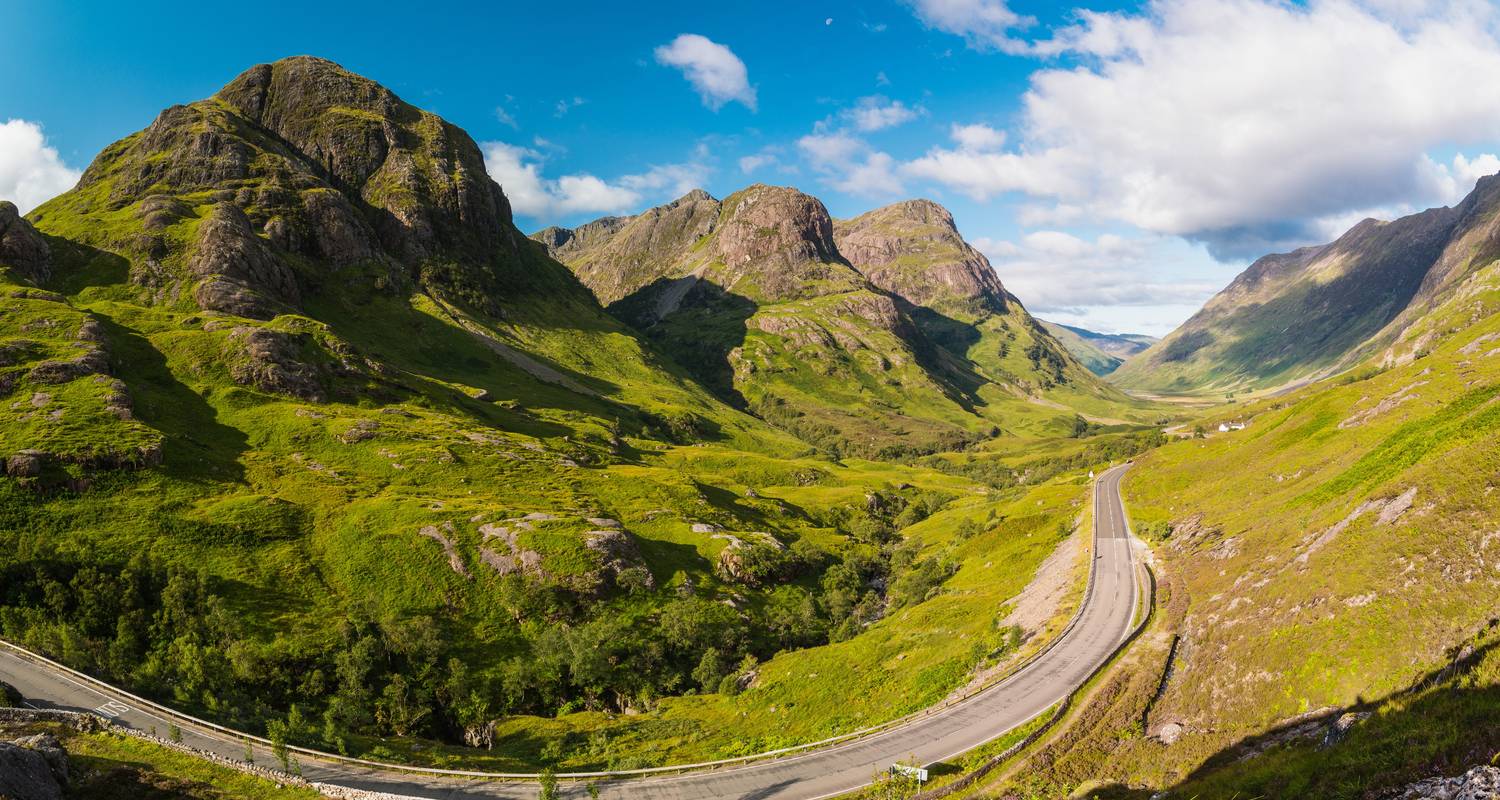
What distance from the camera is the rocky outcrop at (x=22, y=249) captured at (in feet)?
552

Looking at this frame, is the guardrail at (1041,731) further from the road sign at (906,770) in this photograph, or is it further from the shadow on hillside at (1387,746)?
the shadow on hillside at (1387,746)

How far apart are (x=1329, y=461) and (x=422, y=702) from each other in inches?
4554

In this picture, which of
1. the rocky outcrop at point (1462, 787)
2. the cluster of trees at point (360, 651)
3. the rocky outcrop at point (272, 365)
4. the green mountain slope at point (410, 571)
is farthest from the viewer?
the rocky outcrop at point (272, 365)

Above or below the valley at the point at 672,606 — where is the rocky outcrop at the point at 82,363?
above

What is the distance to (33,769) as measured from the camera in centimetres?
2941

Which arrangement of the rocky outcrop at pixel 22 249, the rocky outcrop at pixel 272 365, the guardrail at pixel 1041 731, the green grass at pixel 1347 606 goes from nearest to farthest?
the green grass at pixel 1347 606
the guardrail at pixel 1041 731
the rocky outcrop at pixel 272 365
the rocky outcrop at pixel 22 249

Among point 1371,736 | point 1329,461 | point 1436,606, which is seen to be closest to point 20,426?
point 1371,736

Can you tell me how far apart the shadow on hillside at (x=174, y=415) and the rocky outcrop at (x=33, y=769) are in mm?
84561

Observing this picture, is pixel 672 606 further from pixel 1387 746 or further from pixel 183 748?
pixel 1387 746

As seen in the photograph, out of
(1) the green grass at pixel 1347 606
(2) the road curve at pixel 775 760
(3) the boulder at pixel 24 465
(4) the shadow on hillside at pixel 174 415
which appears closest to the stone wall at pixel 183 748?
(2) the road curve at pixel 775 760

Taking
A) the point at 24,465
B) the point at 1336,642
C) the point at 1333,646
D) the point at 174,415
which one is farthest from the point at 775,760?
the point at 174,415

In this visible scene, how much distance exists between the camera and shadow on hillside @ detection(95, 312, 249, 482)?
332 ft

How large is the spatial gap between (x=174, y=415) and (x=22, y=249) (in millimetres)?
120570

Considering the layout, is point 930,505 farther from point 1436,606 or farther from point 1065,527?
point 1436,606
